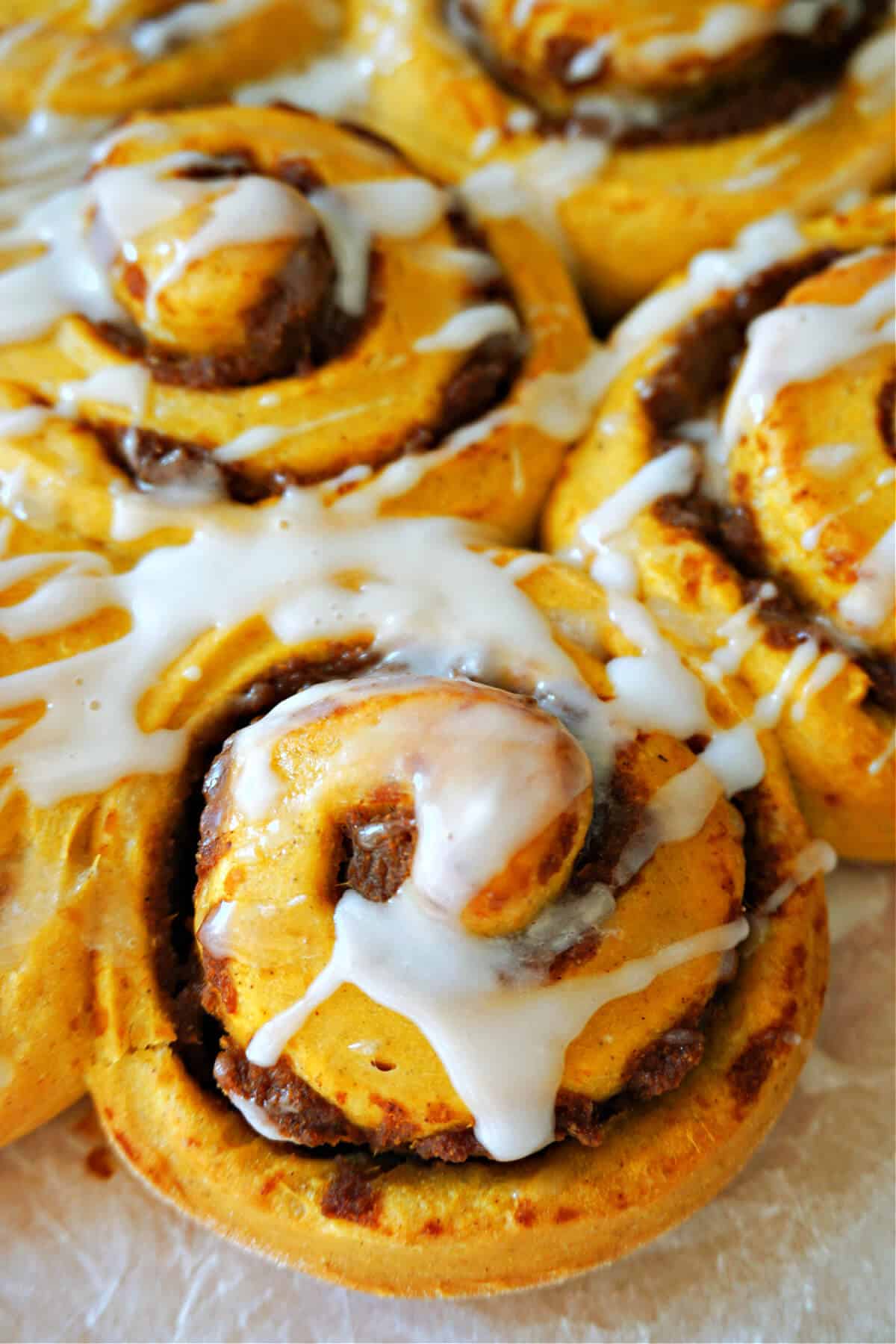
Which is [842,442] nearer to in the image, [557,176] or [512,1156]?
[557,176]

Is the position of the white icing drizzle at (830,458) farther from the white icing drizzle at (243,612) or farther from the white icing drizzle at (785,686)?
the white icing drizzle at (243,612)

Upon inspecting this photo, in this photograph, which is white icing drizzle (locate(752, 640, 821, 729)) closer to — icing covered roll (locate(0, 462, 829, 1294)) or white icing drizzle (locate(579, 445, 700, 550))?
icing covered roll (locate(0, 462, 829, 1294))

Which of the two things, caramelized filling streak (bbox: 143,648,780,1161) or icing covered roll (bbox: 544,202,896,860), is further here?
icing covered roll (bbox: 544,202,896,860)

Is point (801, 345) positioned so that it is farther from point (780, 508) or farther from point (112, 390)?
point (112, 390)

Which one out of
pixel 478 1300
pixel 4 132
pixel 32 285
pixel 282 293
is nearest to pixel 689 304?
pixel 282 293

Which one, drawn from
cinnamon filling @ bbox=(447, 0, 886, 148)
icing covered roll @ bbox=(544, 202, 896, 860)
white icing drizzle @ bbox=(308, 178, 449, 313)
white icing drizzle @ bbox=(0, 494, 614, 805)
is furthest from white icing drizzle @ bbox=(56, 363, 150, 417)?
cinnamon filling @ bbox=(447, 0, 886, 148)

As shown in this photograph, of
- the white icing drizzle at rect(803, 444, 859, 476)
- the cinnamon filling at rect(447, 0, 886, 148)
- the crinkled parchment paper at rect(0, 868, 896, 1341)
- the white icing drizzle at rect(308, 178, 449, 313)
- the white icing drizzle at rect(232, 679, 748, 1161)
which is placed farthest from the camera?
the cinnamon filling at rect(447, 0, 886, 148)
